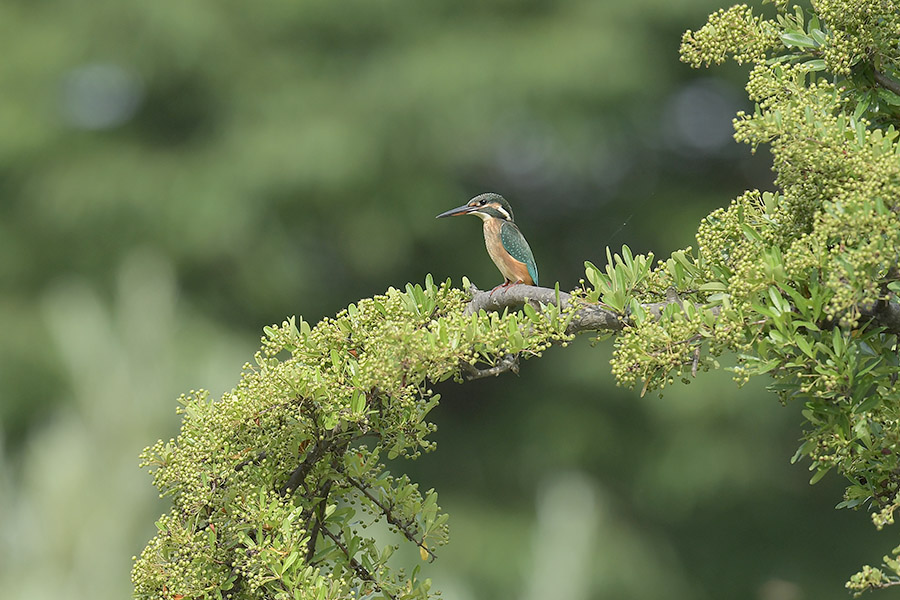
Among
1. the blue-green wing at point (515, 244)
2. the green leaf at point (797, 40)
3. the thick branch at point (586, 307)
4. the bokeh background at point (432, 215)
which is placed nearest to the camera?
the thick branch at point (586, 307)

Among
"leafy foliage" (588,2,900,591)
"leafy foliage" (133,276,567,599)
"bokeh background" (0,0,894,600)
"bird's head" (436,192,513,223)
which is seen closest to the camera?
"leafy foliage" (588,2,900,591)

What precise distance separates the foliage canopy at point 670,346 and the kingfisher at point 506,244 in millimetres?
990

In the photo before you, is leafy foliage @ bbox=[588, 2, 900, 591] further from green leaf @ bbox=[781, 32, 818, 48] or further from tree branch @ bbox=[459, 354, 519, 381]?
tree branch @ bbox=[459, 354, 519, 381]

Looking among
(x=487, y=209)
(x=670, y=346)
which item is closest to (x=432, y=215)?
(x=487, y=209)

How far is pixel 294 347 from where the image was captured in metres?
2.28

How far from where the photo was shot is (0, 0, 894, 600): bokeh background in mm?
10281

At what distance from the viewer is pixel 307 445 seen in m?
2.25

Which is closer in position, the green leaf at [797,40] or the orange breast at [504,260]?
the green leaf at [797,40]

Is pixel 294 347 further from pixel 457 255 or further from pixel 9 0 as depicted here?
pixel 9 0

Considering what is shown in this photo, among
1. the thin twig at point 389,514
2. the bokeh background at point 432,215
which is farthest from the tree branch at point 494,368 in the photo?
the bokeh background at point 432,215

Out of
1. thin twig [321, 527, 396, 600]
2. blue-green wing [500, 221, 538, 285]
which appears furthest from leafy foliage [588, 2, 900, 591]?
blue-green wing [500, 221, 538, 285]

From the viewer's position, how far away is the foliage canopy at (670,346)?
6.12ft

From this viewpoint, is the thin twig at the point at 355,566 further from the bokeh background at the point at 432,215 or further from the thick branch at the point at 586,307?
the bokeh background at the point at 432,215

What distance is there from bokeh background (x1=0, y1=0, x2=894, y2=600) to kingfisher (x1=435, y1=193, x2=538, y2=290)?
5.94 metres
